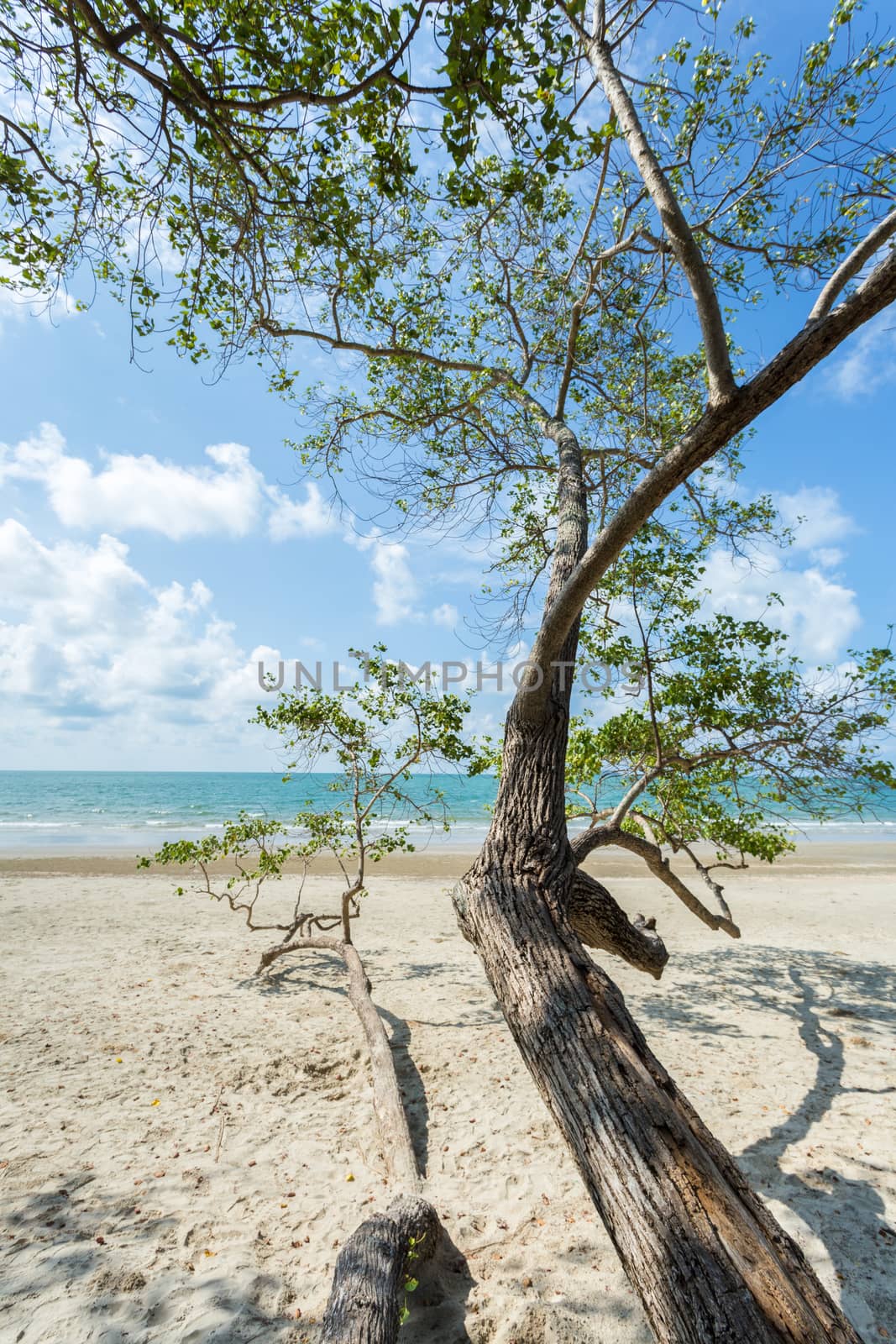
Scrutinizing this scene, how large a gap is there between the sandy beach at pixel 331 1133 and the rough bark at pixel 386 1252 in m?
0.16

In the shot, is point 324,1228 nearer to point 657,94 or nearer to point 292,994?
point 292,994

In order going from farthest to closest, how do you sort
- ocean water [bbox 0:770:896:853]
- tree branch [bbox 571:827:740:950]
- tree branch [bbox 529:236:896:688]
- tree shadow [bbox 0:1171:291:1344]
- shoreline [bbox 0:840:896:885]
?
ocean water [bbox 0:770:896:853] → shoreline [bbox 0:840:896:885] → tree branch [bbox 571:827:740:950] → tree shadow [bbox 0:1171:291:1344] → tree branch [bbox 529:236:896:688]

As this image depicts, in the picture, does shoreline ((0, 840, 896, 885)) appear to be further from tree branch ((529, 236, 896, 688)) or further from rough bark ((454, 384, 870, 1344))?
tree branch ((529, 236, 896, 688))

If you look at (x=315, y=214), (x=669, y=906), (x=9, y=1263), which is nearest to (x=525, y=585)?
(x=315, y=214)

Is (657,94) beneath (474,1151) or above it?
above

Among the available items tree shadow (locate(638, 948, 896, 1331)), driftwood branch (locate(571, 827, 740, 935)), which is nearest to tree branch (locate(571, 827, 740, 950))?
driftwood branch (locate(571, 827, 740, 935))

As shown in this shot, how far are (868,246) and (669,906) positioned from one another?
1159 cm

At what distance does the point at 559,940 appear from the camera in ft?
7.42

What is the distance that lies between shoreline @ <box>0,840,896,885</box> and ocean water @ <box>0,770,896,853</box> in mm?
1070

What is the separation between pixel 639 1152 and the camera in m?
1.70

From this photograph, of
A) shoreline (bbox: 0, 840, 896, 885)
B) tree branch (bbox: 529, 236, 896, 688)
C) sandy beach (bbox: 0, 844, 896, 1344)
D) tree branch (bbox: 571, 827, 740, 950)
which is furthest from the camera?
shoreline (bbox: 0, 840, 896, 885)

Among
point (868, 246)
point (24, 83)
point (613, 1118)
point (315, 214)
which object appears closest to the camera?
point (613, 1118)

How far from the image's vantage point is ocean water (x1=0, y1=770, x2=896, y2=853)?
72.7ft

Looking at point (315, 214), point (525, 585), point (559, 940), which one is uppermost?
point (315, 214)
